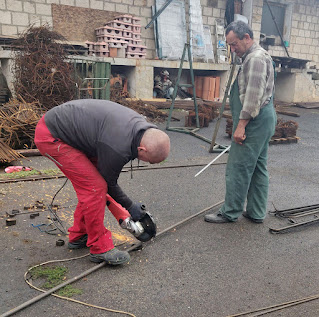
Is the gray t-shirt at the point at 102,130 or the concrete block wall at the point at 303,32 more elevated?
the concrete block wall at the point at 303,32

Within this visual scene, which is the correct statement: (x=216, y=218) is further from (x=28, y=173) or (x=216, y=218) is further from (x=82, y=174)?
(x=28, y=173)

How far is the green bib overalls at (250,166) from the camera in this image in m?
3.97

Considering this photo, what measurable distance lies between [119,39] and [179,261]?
11211mm

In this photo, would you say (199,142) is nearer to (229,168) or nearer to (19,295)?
(229,168)

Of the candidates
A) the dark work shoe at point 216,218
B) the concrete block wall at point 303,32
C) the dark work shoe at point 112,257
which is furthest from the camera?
the concrete block wall at point 303,32

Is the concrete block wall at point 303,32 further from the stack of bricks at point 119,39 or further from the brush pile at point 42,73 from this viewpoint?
the brush pile at point 42,73

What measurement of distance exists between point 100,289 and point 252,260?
1.47 meters

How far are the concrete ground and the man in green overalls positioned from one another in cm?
23

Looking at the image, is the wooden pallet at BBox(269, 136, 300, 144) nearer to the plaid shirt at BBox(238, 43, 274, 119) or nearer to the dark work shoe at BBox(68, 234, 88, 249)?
the plaid shirt at BBox(238, 43, 274, 119)

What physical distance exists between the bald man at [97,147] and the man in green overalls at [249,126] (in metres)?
1.40

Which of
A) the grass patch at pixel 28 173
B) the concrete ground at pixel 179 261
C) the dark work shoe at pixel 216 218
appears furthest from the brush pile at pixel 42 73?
the dark work shoe at pixel 216 218

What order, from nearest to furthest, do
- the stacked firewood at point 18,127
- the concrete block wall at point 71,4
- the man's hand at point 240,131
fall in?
the man's hand at point 240,131
the stacked firewood at point 18,127
the concrete block wall at point 71,4

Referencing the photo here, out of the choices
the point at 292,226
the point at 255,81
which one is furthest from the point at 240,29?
the point at 292,226

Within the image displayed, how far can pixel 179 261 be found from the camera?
338 cm
